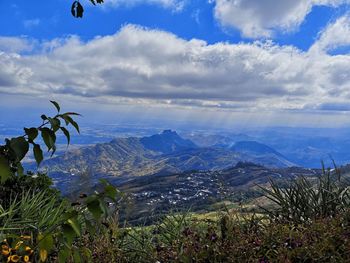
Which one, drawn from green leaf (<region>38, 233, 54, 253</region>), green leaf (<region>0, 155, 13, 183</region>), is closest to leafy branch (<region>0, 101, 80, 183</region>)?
green leaf (<region>0, 155, 13, 183</region>)

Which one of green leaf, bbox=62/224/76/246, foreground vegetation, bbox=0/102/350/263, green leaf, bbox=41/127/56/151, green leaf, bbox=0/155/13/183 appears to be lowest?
foreground vegetation, bbox=0/102/350/263

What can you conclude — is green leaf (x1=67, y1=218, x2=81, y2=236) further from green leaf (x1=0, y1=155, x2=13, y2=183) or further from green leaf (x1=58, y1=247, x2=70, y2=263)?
green leaf (x1=0, y1=155, x2=13, y2=183)

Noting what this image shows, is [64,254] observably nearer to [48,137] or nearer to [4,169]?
[4,169]

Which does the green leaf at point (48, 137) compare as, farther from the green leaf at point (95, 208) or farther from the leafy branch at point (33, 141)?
the green leaf at point (95, 208)

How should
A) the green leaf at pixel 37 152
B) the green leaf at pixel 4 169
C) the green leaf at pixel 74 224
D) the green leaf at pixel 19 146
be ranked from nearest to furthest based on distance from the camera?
the green leaf at pixel 74 224 < the green leaf at pixel 4 169 < the green leaf at pixel 19 146 < the green leaf at pixel 37 152

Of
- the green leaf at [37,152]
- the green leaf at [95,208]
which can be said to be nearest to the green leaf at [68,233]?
the green leaf at [95,208]

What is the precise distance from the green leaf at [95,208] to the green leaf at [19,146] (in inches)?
21.9

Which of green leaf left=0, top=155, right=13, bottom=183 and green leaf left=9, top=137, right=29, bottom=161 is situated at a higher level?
green leaf left=9, top=137, right=29, bottom=161

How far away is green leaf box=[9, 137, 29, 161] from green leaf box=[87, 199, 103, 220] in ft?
1.83

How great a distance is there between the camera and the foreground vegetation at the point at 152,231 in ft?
7.17

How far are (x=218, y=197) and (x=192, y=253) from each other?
2.28 meters

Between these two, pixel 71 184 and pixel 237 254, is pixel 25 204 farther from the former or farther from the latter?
pixel 237 254

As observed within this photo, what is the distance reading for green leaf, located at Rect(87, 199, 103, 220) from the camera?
201cm

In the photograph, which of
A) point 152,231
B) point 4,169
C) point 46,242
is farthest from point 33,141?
point 152,231
